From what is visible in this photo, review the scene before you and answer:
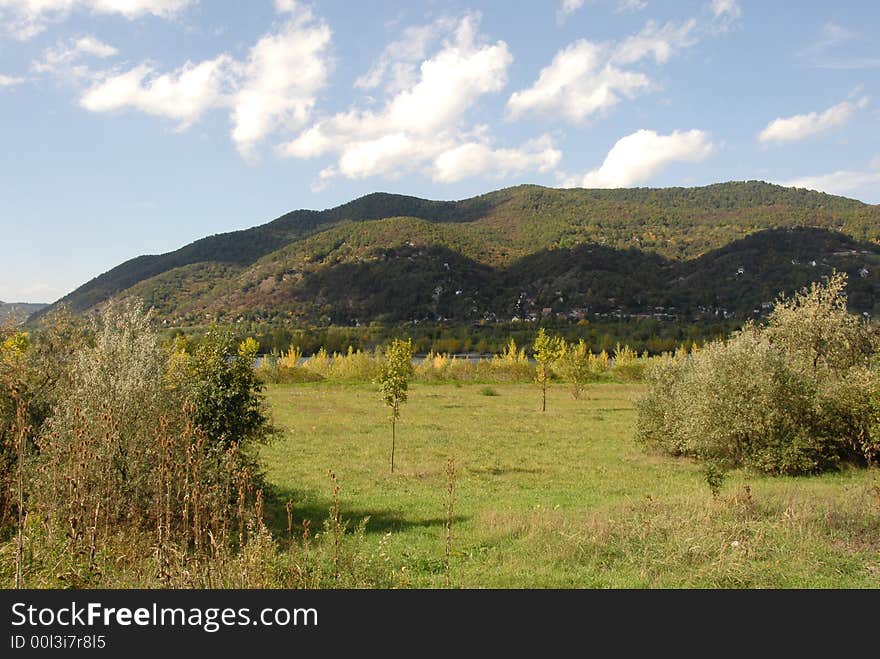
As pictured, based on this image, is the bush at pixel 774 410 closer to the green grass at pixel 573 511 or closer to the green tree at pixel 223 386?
the green grass at pixel 573 511

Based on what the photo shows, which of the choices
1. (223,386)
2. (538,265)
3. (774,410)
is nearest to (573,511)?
(223,386)

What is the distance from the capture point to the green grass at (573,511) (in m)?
9.27

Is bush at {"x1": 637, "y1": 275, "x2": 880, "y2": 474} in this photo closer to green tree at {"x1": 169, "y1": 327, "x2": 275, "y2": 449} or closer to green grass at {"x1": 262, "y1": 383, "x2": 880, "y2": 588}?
green grass at {"x1": 262, "y1": 383, "x2": 880, "y2": 588}

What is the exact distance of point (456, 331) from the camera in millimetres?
123000

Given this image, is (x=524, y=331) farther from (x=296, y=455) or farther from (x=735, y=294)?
(x=296, y=455)

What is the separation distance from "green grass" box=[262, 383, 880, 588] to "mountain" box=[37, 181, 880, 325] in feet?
302

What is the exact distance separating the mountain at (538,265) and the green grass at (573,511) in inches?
3623

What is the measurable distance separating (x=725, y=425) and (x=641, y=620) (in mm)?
16998

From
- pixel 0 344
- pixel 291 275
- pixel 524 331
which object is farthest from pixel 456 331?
pixel 0 344

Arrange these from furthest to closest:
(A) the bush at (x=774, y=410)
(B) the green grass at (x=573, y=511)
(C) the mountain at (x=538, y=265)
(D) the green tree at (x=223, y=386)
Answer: (C) the mountain at (x=538, y=265) < (A) the bush at (x=774, y=410) < (D) the green tree at (x=223, y=386) < (B) the green grass at (x=573, y=511)

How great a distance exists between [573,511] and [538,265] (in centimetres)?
13456

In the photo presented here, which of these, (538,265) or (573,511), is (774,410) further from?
(538,265)

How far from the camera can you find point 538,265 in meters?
146

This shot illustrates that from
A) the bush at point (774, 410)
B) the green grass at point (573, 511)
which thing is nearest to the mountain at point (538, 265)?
the bush at point (774, 410)
